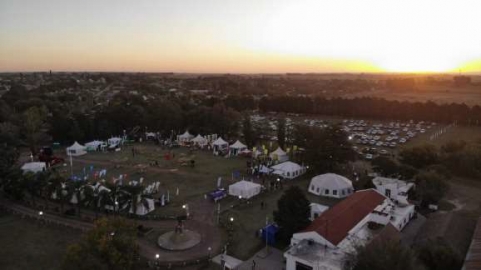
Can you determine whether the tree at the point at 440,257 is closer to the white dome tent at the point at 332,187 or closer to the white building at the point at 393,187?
the white building at the point at 393,187

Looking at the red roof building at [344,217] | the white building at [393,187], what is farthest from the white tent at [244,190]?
the white building at [393,187]

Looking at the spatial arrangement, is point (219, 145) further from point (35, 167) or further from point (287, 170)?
point (35, 167)

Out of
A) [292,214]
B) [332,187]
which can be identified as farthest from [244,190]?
[292,214]

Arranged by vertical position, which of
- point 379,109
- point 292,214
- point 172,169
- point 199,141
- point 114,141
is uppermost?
point 379,109

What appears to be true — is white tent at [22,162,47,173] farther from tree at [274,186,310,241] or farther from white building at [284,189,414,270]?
white building at [284,189,414,270]

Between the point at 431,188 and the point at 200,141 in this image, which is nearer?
the point at 431,188

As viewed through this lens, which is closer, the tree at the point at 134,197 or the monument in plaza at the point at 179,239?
the monument in plaza at the point at 179,239

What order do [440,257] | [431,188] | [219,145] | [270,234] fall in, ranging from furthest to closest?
1. [219,145]
2. [431,188]
3. [270,234]
4. [440,257]

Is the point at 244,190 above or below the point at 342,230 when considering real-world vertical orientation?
below
